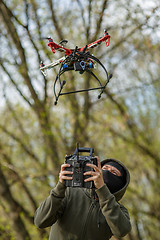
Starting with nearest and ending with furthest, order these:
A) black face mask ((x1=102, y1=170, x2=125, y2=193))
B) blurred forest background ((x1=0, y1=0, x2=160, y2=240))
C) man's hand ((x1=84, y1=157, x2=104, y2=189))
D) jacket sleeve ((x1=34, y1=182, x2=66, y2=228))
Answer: man's hand ((x1=84, y1=157, x2=104, y2=189))
jacket sleeve ((x1=34, y1=182, x2=66, y2=228))
black face mask ((x1=102, y1=170, x2=125, y2=193))
blurred forest background ((x1=0, y1=0, x2=160, y2=240))

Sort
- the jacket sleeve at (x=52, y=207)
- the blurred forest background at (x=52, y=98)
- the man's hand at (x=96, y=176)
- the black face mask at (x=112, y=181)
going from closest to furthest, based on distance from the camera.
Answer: the man's hand at (x=96, y=176) → the jacket sleeve at (x=52, y=207) → the black face mask at (x=112, y=181) → the blurred forest background at (x=52, y=98)

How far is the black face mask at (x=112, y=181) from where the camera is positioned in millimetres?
2455

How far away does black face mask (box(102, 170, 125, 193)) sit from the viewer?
8.05ft

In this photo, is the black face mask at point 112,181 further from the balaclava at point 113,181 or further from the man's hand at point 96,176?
the man's hand at point 96,176

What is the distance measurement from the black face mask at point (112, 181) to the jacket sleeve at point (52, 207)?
45cm

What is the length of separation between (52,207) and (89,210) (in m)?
0.38

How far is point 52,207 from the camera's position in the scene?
2.22 metres

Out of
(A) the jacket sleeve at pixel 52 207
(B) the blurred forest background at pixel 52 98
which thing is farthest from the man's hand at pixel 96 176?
(B) the blurred forest background at pixel 52 98

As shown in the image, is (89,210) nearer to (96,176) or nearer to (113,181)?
(113,181)

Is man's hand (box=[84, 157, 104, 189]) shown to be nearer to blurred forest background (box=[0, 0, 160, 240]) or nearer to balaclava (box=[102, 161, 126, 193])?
balaclava (box=[102, 161, 126, 193])

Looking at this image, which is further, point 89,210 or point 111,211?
point 89,210

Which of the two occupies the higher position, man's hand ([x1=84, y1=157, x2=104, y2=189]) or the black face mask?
man's hand ([x1=84, y1=157, x2=104, y2=189])

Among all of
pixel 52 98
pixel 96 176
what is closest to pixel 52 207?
pixel 96 176

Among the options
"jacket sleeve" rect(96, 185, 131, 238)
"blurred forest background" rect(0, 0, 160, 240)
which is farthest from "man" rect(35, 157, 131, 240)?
"blurred forest background" rect(0, 0, 160, 240)
